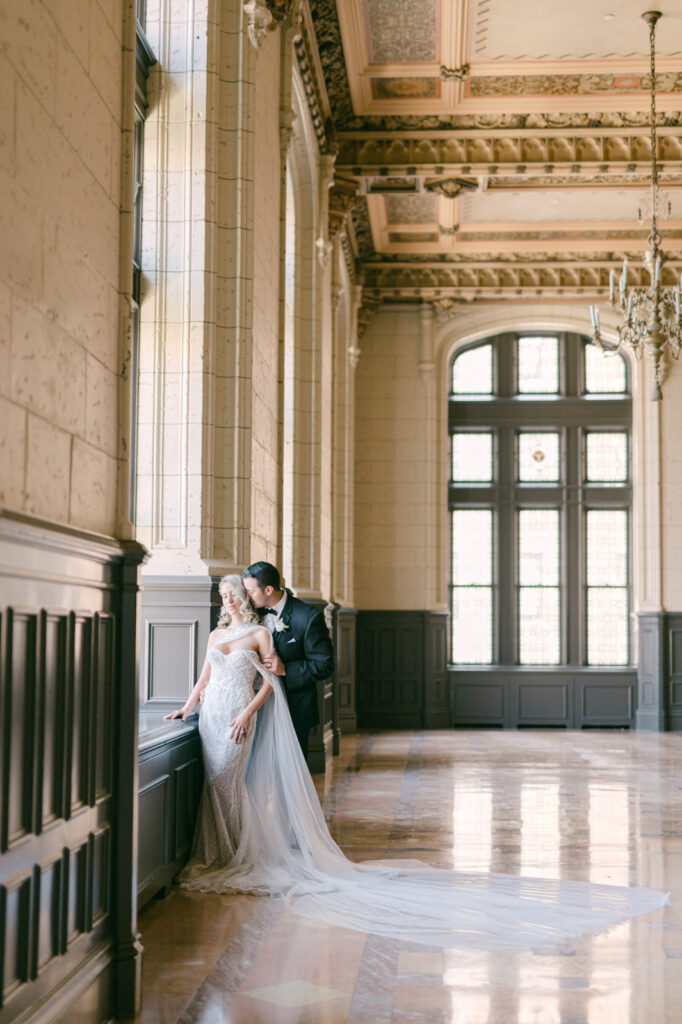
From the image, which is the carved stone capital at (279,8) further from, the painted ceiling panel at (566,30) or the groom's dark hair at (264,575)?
the groom's dark hair at (264,575)

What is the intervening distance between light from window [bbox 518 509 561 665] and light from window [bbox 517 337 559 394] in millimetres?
1877

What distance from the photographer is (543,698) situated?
17.6 meters

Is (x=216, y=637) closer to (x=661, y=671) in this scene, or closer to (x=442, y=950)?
(x=442, y=950)

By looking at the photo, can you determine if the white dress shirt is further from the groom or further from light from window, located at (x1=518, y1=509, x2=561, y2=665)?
light from window, located at (x1=518, y1=509, x2=561, y2=665)

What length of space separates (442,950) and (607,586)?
43.9 feet

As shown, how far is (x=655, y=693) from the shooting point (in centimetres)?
1717

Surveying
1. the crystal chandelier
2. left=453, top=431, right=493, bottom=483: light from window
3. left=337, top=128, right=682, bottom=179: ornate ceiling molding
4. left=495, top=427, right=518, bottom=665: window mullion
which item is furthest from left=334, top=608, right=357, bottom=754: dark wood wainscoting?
the crystal chandelier

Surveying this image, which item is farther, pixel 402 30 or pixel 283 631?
pixel 402 30

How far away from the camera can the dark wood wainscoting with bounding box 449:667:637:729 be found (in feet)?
57.4

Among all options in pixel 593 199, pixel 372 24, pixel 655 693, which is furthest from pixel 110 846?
pixel 655 693

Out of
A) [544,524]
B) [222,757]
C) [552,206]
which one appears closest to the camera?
[222,757]

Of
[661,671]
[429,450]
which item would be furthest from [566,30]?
[661,671]

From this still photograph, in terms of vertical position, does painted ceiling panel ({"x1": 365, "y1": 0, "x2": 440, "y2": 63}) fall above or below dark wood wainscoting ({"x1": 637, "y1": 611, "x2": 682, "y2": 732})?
above

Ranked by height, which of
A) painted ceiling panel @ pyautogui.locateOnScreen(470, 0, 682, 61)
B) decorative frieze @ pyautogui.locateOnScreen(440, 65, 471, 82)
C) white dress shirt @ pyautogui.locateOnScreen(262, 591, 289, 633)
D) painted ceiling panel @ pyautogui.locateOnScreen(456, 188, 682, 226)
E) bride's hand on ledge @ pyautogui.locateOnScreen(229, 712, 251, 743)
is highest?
painted ceiling panel @ pyautogui.locateOnScreen(470, 0, 682, 61)
